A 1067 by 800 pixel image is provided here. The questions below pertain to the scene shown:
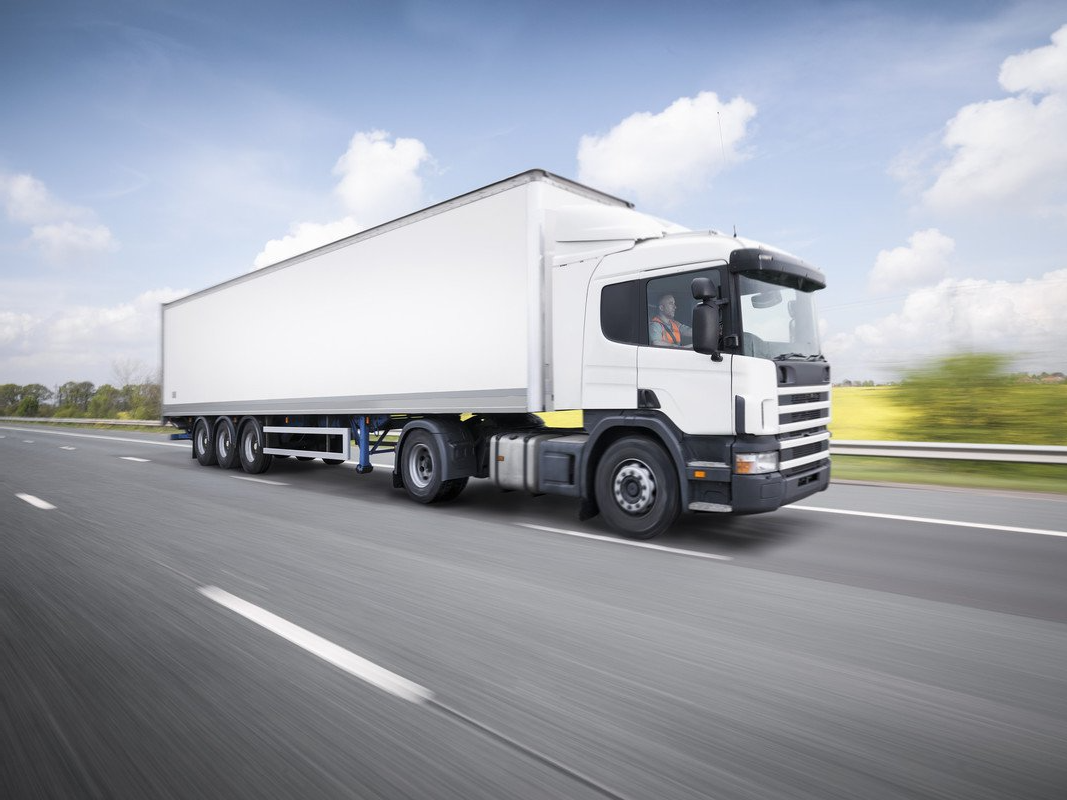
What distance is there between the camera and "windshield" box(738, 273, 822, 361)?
5.86 meters

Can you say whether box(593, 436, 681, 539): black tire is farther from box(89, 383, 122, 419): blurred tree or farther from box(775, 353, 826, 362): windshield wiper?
box(89, 383, 122, 419): blurred tree

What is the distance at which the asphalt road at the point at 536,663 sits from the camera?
2.36 metres

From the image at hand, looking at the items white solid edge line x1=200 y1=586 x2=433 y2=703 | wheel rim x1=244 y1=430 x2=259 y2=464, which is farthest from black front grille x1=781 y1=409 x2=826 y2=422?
wheel rim x1=244 y1=430 x2=259 y2=464

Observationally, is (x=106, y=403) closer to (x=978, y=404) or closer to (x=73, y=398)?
(x=73, y=398)

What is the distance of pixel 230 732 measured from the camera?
A: 261 centimetres

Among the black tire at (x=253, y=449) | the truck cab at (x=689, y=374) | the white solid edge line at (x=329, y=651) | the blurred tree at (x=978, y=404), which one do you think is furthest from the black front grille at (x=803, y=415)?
the black tire at (x=253, y=449)

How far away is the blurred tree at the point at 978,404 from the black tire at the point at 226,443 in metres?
12.3

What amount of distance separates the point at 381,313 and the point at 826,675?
7.14 m

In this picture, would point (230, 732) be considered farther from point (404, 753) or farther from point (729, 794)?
point (729, 794)

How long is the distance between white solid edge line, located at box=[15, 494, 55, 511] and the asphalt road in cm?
171

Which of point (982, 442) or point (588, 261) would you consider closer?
point (588, 261)

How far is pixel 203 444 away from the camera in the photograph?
1378 cm

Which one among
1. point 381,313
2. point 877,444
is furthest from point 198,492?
point 877,444

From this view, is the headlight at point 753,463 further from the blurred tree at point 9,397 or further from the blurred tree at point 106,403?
the blurred tree at point 9,397
